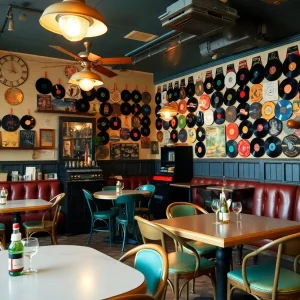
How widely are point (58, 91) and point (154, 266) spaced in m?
6.29

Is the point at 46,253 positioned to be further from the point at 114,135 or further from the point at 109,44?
the point at 114,135

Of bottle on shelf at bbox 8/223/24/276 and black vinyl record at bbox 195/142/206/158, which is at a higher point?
black vinyl record at bbox 195/142/206/158

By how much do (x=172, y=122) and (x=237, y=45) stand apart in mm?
3307

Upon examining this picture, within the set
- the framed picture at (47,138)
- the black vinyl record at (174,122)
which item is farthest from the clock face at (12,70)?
the black vinyl record at (174,122)

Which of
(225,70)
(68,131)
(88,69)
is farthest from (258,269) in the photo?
(68,131)

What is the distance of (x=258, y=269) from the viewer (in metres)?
2.92

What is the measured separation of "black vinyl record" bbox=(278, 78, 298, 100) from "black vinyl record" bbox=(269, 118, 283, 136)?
42 centimetres

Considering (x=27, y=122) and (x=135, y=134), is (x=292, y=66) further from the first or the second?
(x=27, y=122)

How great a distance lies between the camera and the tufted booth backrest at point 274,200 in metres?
5.34

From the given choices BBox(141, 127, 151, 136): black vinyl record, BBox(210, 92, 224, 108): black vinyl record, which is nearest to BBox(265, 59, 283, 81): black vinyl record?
BBox(210, 92, 224, 108): black vinyl record

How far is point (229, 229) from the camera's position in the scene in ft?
9.61

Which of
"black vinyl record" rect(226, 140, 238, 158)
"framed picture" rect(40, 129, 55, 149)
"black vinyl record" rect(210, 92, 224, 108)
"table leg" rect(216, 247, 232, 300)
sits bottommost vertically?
"table leg" rect(216, 247, 232, 300)

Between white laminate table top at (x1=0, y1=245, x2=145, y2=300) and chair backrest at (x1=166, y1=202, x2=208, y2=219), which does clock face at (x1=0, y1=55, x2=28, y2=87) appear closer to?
chair backrest at (x1=166, y1=202, x2=208, y2=219)

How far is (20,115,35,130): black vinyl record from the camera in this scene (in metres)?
7.23
